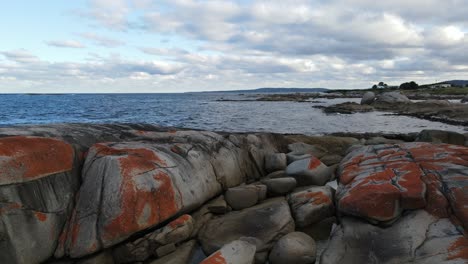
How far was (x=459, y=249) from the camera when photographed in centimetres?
473

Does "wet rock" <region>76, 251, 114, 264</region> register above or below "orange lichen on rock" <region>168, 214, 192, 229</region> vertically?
below

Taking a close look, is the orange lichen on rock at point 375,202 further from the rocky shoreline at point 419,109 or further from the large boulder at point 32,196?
the rocky shoreline at point 419,109

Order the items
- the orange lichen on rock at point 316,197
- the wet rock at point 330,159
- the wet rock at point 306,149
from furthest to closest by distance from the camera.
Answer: the wet rock at point 306,149 < the wet rock at point 330,159 < the orange lichen on rock at point 316,197

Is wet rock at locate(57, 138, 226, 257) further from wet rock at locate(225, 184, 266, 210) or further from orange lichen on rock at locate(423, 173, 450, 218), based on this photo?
orange lichen on rock at locate(423, 173, 450, 218)

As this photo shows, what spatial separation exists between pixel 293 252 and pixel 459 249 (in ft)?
7.88

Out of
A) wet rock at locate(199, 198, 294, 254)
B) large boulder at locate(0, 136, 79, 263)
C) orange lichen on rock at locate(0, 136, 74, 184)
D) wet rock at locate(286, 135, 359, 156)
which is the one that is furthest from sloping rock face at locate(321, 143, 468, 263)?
wet rock at locate(286, 135, 359, 156)

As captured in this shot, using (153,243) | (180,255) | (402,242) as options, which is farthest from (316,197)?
(153,243)

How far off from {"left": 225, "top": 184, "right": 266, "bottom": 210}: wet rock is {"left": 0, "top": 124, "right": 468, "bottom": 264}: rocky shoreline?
0.08ft

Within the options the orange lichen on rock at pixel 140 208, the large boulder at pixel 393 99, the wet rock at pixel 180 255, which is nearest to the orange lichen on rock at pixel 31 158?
the orange lichen on rock at pixel 140 208

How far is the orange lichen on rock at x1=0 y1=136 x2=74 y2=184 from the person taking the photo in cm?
536

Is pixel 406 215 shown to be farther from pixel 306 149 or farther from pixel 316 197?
pixel 306 149

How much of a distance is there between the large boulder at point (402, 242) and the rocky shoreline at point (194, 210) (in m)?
0.02

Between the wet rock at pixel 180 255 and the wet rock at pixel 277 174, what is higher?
the wet rock at pixel 277 174

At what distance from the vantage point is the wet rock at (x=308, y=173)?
8.70 m
